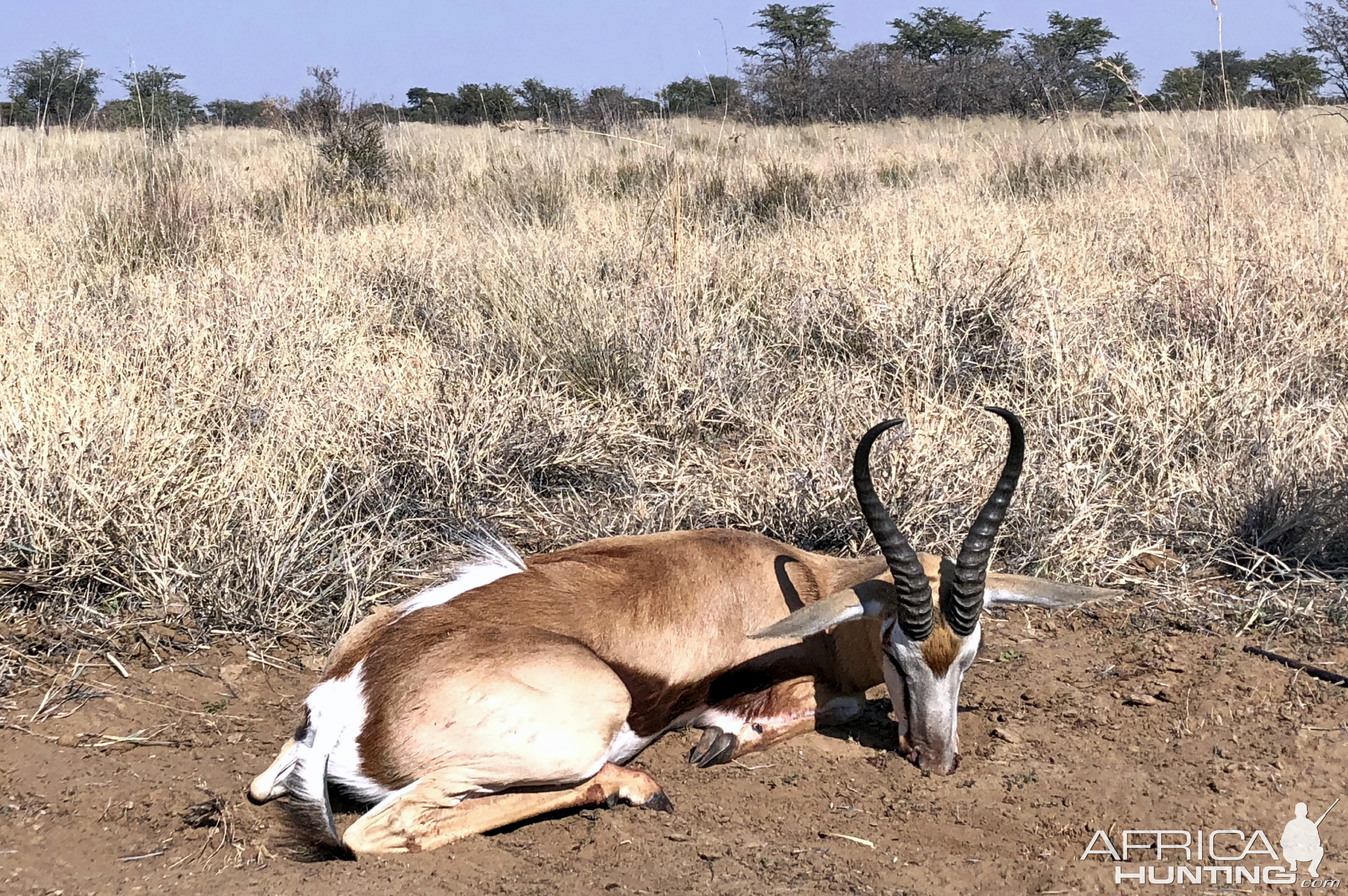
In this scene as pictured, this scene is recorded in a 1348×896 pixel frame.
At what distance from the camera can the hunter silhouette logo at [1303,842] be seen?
323cm

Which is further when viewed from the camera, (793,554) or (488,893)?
(793,554)

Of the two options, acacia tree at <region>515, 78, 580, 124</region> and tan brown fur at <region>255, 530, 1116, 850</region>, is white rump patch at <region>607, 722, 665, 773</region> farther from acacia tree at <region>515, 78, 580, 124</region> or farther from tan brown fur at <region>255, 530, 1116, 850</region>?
acacia tree at <region>515, 78, 580, 124</region>

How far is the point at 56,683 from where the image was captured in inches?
159

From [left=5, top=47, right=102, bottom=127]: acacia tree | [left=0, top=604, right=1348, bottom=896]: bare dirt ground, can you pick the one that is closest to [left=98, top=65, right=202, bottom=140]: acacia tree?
[left=5, top=47, right=102, bottom=127]: acacia tree

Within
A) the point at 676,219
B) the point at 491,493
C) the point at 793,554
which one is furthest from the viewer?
the point at 676,219

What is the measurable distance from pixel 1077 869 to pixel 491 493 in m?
3.10

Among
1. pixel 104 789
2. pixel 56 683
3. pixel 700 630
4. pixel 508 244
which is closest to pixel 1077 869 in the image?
pixel 700 630

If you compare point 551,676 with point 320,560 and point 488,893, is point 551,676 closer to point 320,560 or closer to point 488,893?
point 488,893

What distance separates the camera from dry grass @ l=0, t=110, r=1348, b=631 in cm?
473

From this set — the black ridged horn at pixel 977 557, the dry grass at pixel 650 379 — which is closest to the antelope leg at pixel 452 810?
the black ridged horn at pixel 977 557

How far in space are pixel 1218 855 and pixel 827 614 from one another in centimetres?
128

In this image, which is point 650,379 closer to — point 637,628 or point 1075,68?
point 637,628

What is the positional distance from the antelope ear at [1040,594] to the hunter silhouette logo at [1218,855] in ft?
2.46

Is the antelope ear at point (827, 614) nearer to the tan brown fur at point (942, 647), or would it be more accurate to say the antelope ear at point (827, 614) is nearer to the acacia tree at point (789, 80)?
the tan brown fur at point (942, 647)
